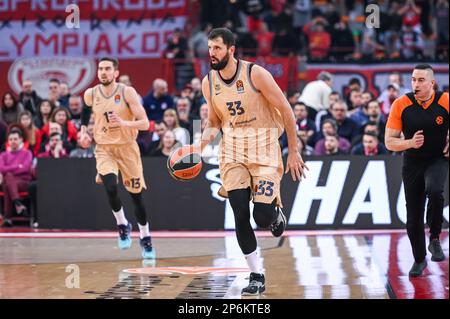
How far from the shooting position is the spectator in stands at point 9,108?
60.3ft

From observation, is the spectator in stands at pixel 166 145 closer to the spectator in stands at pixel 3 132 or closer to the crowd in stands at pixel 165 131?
the crowd in stands at pixel 165 131

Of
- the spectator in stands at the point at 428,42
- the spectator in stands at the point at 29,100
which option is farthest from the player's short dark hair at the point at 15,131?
the spectator in stands at the point at 428,42

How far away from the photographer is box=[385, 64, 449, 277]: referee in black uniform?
10.7m

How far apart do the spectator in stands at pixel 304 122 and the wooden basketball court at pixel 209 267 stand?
1.77 m

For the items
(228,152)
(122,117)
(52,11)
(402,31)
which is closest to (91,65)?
(52,11)

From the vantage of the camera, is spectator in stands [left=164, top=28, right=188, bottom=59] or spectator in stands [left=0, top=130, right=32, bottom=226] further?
spectator in stands [left=164, top=28, right=188, bottom=59]

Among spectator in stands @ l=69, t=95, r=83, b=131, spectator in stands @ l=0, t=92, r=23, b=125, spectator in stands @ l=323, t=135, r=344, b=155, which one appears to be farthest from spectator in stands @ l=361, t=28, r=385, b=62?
spectator in stands @ l=0, t=92, r=23, b=125

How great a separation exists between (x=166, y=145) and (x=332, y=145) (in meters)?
2.68

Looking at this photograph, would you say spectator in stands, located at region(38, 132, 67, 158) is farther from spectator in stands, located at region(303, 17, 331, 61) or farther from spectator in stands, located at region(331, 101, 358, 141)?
spectator in stands, located at region(303, 17, 331, 61)

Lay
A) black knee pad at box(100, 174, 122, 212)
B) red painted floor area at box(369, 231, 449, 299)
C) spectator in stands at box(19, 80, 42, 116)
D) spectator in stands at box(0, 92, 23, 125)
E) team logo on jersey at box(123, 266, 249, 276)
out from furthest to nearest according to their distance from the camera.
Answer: spectator in stands at box(19, 80, 42, 116) < spectator in stands at box(0, 92, 23, 125) < black knee pad at box(100, 174, 122, 212) < team logo on jersey at box(123, 266, 249, 276) < red painted floor area at box(369, 231, 449, 299)

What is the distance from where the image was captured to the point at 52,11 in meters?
23.1

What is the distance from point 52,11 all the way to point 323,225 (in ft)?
31.0

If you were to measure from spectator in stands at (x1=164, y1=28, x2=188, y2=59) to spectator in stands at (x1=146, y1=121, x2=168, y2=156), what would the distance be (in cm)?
521

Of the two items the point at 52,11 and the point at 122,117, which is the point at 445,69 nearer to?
the point at 52,11
